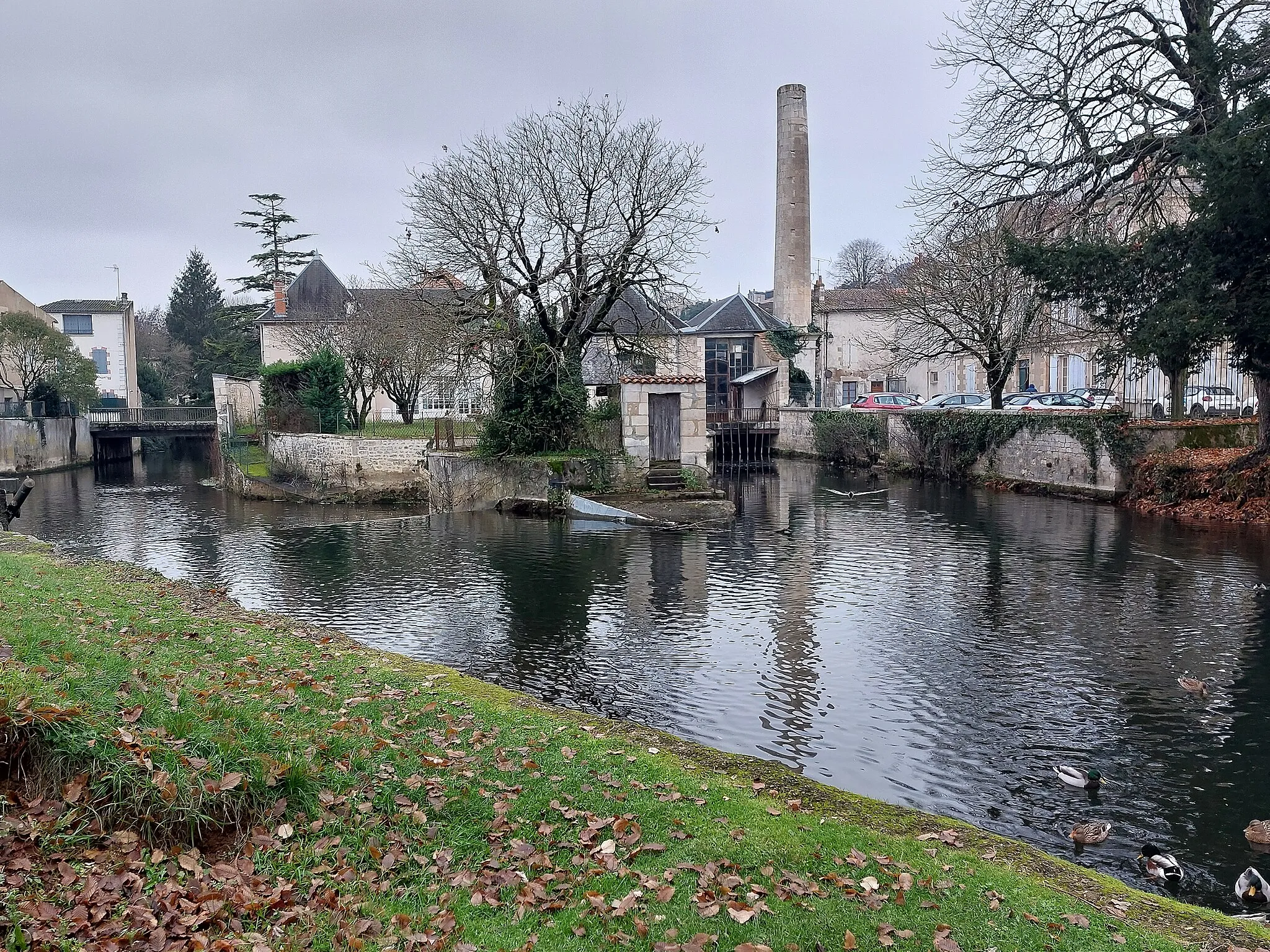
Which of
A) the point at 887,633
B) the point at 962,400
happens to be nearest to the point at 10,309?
the point at 962,400

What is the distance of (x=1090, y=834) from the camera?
6.37 metres

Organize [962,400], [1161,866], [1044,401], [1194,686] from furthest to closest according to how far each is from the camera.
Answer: [962,400], [1044,401], [1194,686], [1161,866]

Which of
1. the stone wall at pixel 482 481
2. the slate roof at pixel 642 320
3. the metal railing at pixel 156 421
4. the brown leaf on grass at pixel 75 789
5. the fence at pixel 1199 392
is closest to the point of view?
the brown leaf on grass at pixel 75 789

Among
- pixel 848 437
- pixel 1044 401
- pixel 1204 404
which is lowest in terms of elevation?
pixel 848 437

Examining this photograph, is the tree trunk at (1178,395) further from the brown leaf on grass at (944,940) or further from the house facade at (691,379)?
the brown leaf on grass at (944,940)

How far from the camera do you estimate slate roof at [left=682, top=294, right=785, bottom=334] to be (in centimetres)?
4541

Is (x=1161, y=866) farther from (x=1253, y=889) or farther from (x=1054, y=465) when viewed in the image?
(x=1054, y=465)

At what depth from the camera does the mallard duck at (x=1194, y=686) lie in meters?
9.26

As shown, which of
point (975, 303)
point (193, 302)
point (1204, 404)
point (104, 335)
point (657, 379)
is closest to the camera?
point (657, 379)

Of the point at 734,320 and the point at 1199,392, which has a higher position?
the point at 734,320

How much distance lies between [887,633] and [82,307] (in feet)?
186

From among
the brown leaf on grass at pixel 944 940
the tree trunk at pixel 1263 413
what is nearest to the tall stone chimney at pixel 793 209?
the tree trunk at pixel 1263 413

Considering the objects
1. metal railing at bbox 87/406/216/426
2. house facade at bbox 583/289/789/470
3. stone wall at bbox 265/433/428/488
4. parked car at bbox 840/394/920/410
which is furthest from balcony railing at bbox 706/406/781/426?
metal railing at bbox 87/406/216/426

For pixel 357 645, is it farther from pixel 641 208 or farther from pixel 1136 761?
pixel 641 208
